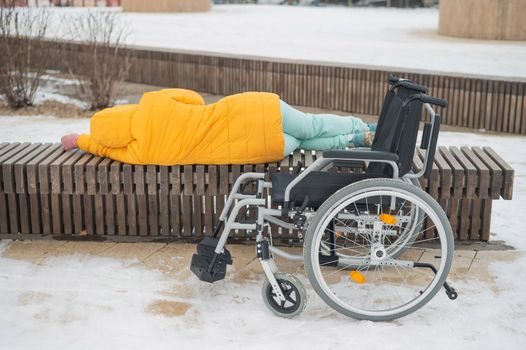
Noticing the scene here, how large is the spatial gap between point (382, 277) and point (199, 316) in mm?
977

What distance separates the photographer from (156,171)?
13.7 feet

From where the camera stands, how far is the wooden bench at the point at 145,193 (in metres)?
4.16

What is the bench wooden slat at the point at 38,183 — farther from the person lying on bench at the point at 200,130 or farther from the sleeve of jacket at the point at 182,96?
the sleeve of jacket at the point at 182,96

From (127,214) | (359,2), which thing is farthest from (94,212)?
(359,2)

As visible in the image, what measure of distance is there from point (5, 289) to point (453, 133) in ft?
16.9

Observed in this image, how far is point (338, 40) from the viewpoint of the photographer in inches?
523

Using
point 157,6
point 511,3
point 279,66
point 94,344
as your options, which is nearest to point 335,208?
point 94,344

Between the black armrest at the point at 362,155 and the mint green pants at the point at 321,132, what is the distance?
97 cm

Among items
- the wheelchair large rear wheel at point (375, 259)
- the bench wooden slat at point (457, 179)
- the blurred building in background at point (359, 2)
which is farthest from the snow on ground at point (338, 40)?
the wheelchair large rear wheel at point (375, 259)

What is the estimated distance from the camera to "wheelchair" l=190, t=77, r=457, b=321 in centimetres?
323

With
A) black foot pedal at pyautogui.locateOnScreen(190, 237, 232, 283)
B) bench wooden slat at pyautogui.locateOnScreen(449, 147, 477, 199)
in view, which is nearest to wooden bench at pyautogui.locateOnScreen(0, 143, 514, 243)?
bench wooden slat at pyautogui.locateOnScreen(449, 147, 477, 199)

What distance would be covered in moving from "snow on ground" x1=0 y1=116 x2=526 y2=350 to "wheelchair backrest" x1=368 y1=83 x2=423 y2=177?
666 mm

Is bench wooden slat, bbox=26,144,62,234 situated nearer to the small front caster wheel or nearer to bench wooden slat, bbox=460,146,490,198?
the small front caster wheel

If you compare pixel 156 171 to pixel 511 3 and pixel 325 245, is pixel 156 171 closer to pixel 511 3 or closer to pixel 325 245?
pixel 325 245
